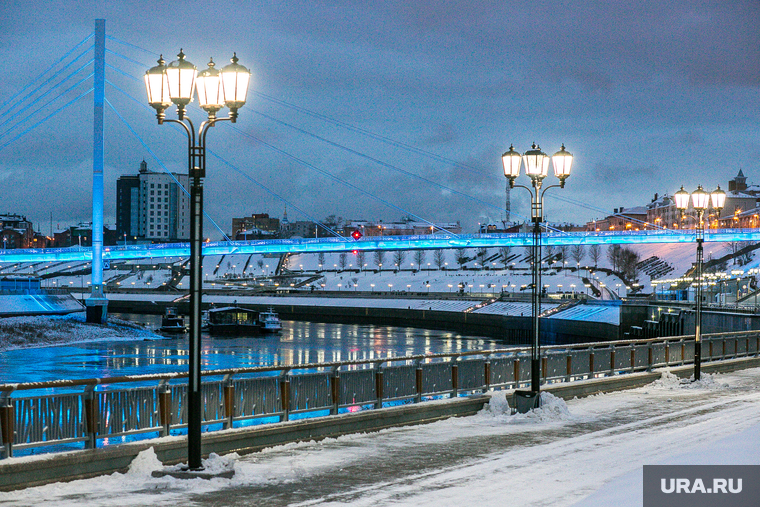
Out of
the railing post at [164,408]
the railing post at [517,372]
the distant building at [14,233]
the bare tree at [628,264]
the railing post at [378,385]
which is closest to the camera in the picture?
the railing post at [164,408]

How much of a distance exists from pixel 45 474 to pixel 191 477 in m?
Answer: 1.47

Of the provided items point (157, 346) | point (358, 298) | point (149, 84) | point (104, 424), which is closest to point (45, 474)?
point (104, 424)

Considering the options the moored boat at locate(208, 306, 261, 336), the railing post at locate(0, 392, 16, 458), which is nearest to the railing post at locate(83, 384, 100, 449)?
the railing post at locate(0, 392, 16, 458)

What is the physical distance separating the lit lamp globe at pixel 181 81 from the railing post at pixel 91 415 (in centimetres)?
334

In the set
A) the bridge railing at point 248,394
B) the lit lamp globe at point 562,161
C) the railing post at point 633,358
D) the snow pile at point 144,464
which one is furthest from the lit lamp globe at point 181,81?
the railing post at point 633,358

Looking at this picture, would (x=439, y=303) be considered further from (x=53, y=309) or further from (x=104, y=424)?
(x=104, y=424)

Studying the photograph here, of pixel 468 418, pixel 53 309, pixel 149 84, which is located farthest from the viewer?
pixel 53 309

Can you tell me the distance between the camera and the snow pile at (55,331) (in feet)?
171

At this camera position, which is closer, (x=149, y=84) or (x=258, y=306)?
(x=149, y=84)

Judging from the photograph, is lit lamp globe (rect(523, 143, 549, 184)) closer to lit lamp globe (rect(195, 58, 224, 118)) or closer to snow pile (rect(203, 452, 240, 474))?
lit lamp globe (rect(195, 58, 224, 118))

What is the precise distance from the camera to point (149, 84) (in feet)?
33.1

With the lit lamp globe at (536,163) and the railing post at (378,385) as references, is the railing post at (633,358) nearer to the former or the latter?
the lit lamp globe at (536,163)

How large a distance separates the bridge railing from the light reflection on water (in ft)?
70.1

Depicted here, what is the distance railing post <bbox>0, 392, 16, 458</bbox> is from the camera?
30.9ft
